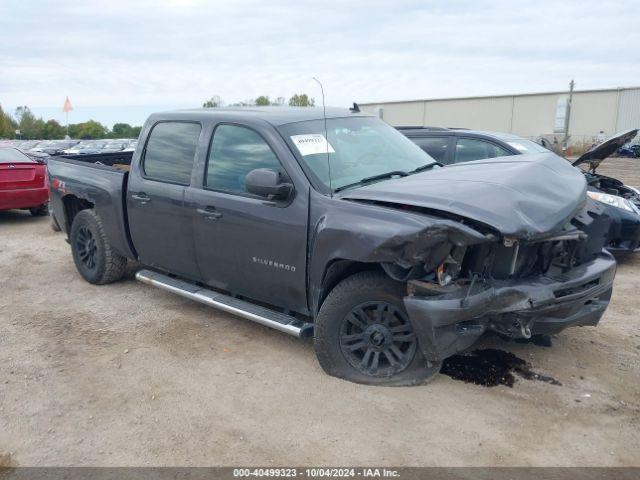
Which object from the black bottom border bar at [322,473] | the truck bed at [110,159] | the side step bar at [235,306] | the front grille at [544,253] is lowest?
the black bottom border bar at [322,473]

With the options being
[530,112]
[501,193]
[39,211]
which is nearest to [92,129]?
[530,112]

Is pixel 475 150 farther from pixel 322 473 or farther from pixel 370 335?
pixel 322 473

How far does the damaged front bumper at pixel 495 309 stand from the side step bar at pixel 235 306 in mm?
973

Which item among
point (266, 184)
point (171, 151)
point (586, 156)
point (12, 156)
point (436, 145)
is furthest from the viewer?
point (12, 156)

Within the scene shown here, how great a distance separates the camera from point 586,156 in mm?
5691

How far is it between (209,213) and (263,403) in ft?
5.27

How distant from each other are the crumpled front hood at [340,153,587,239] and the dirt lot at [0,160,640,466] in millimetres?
1173

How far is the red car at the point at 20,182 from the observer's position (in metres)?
9.76

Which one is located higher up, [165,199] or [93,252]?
[165,199]

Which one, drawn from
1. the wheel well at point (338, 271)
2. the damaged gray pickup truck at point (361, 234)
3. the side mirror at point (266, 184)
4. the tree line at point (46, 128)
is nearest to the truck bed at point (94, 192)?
the damaged gray pickup truck at point (361, 234)

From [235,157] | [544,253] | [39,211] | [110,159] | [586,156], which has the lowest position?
[39,211]

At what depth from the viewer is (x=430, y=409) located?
352 centimetres

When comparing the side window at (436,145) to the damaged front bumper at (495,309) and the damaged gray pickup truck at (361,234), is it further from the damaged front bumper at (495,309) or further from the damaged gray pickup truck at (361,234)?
the damaged front bumper at (495,309)

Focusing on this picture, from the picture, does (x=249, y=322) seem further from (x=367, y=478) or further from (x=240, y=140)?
(x=367, y=478)
